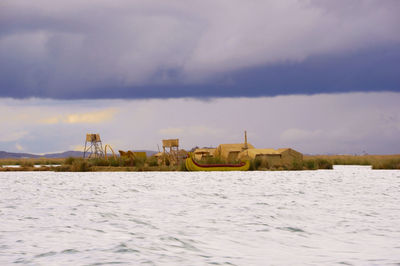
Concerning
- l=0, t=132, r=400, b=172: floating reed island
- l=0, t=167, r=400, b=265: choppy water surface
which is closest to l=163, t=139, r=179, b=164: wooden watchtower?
l=0, t=132, r=400, b=172: floating reed island

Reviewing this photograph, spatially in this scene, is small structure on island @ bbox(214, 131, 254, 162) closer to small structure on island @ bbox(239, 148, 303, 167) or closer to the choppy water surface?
small structure on island @ bbox(239, 148, 303, 167)

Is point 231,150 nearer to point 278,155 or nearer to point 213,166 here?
point 278,155

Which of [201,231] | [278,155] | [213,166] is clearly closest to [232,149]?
[278,155]

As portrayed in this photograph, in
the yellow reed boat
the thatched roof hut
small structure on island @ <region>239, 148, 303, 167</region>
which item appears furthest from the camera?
the thatched roof hut

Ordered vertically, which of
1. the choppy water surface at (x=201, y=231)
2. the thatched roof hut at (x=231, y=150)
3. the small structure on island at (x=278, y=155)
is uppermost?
the thatched roof hut at (x=231, y=150)

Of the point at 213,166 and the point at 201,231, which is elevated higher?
the point at 213,166

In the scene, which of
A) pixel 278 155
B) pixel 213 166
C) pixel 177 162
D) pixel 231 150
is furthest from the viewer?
pixel 231 150

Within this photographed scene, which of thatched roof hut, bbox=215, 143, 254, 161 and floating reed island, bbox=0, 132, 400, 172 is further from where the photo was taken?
thatched roof hut, bbox=215, 143, 254, 161

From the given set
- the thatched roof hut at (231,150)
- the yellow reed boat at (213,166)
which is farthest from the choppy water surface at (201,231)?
the thatched roof hut at (231,150)

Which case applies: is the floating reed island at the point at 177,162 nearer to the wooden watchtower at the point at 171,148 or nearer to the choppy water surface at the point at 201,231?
the wooden watchtower at the point at 171,148

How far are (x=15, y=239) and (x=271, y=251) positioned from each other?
4.23 m

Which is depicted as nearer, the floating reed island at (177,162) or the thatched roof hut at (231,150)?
the floating reed island at (177,162)

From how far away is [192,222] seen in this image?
1066 centimetres

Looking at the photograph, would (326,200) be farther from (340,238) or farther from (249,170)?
(249,170)
